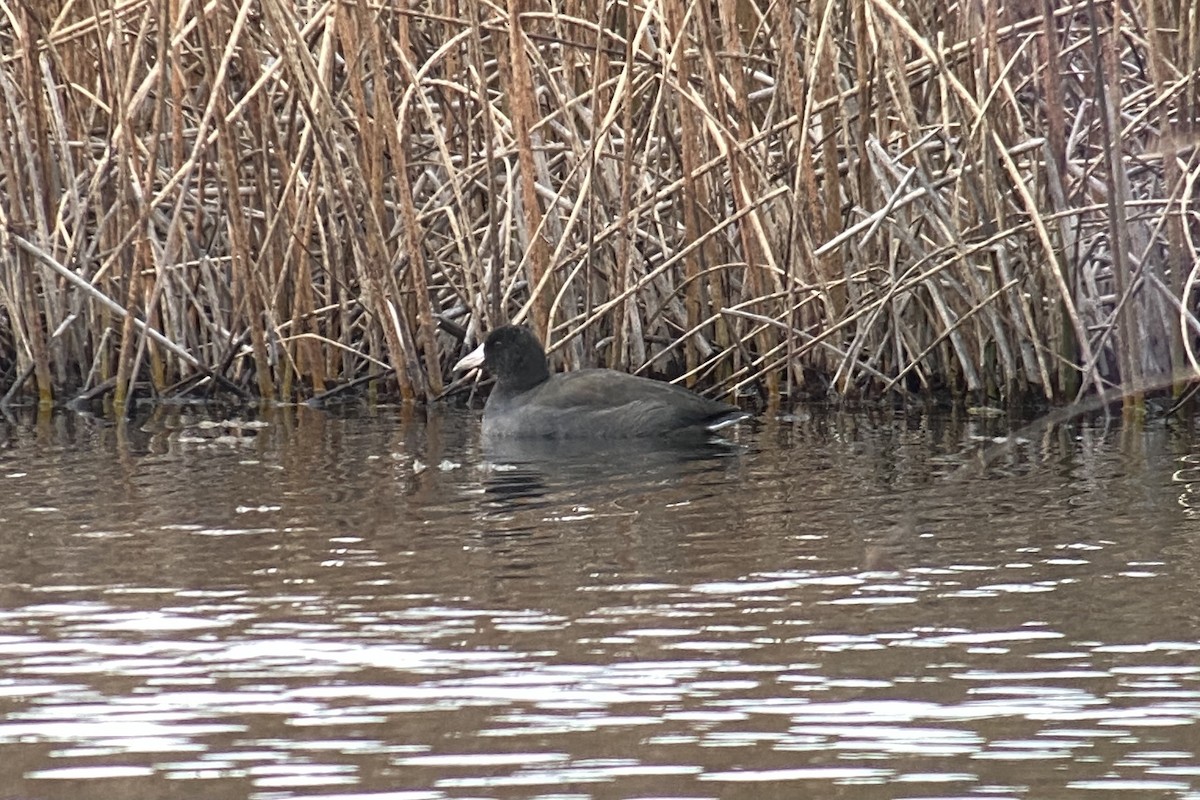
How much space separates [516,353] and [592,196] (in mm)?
653

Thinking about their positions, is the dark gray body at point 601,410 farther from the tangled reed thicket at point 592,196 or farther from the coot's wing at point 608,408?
the tangled reed thicket at point 592,196

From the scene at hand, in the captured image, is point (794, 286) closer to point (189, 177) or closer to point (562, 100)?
point (562, 100)

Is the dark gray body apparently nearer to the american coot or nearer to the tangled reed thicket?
the american coot

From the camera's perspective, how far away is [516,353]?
8.27m

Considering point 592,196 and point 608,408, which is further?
point 592,196

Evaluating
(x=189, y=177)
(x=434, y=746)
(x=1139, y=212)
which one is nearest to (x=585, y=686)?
(x=434, y=746)

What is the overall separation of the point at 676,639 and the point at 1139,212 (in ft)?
13.2

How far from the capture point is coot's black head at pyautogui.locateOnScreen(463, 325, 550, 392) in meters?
8.24

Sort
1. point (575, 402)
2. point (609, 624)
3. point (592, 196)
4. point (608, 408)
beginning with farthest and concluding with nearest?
point (592, 196) < point (575, 402) < point (608, 408) < point (609, 624)

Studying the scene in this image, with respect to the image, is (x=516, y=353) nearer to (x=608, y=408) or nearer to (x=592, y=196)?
(x=608, y=408)

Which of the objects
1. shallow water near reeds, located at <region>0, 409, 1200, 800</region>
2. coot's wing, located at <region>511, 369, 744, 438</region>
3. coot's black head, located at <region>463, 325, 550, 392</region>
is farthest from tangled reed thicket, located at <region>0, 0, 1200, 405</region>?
shallow water near reeds, located at <region>0, 409, 1200, 800</region>

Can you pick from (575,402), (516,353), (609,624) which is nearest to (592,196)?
(516,353)

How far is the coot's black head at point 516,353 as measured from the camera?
8242 millimetres

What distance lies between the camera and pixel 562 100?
8422mm
